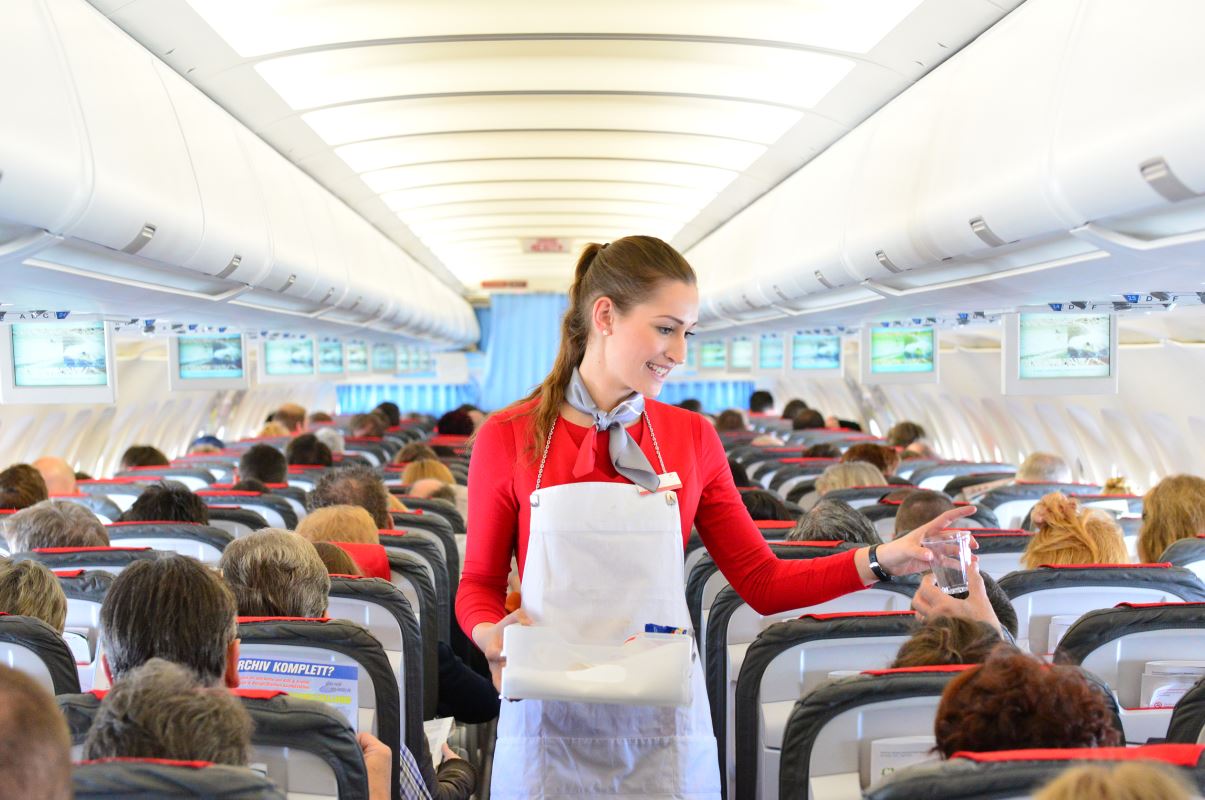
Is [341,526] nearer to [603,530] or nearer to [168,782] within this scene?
[603,530]

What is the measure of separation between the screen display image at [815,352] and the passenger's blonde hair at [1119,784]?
56.6ft

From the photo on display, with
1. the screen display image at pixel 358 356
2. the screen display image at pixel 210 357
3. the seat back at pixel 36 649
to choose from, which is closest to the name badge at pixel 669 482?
the seat back at pixel 36 649

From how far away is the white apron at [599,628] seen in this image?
274 centimetres

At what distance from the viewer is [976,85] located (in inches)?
219

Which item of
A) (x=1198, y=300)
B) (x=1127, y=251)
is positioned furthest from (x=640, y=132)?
(x=1127, y=251)

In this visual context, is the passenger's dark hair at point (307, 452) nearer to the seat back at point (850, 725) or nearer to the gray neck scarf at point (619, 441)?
the gray neck scarf at point (619, 441)

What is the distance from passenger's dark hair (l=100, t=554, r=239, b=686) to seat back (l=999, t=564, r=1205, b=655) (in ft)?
8.74

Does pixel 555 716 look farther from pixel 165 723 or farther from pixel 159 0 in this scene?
pixel 159 0

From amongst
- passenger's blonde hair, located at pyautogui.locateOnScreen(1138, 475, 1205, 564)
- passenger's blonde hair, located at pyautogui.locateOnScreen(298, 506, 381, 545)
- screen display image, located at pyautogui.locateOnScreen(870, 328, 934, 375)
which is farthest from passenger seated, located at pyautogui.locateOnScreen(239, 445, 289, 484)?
screen display image, located at pyautogui.locateOnScreen(870, 328, 934, 375)

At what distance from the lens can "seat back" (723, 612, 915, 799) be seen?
339 centimetres

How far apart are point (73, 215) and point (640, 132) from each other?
6.18 metres

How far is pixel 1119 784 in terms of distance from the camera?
1.47 meters

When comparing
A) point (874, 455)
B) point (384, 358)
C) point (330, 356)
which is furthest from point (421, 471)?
point (384, 358)

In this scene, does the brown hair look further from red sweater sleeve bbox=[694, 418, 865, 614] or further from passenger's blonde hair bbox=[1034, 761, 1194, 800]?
passenger's blonde hair bbox=[1034, 761, 1194, 800]
